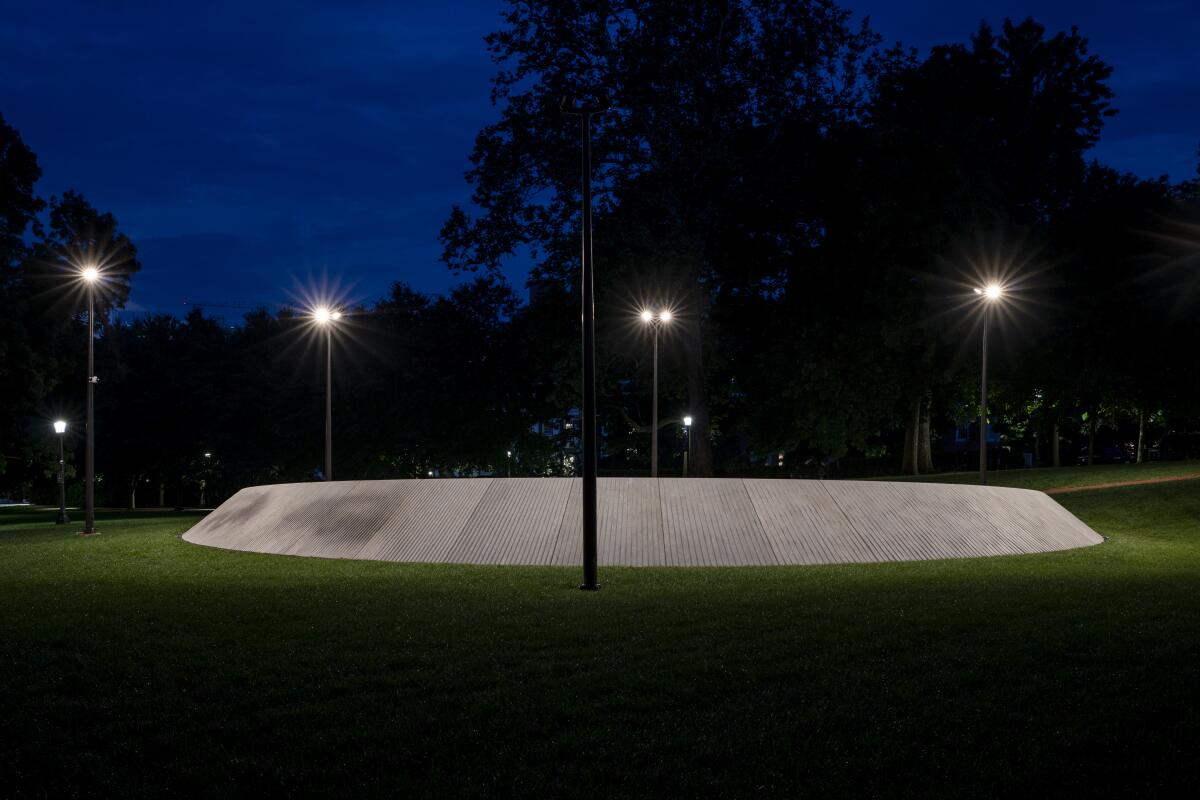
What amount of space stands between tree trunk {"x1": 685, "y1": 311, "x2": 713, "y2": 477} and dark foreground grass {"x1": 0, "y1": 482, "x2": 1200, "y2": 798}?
2299 centimetres

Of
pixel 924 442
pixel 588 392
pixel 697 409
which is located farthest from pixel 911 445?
pixel 588 392

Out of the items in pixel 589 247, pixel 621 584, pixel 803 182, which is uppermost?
pixel 803 182

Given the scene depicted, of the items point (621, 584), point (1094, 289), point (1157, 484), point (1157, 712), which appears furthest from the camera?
point (1094, 289)

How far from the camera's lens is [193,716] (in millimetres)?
5531

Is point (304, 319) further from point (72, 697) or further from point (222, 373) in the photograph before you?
point (72, 697)

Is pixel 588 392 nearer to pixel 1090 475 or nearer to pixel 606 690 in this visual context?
pixel 606 690

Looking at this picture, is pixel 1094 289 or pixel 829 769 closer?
pixel 829 769

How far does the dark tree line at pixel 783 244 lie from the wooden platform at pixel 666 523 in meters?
15.9

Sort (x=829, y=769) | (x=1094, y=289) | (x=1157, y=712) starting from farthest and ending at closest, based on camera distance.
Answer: (x=1094, y=289), (x=1157, y=712), (x=829, y=769)

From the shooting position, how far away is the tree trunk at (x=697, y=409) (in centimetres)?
3372

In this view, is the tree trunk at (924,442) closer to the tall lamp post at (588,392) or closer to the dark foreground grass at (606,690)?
the tall lamp post at (588,392)

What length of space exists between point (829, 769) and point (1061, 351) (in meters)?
30.7

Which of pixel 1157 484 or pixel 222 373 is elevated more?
pixel 222 373

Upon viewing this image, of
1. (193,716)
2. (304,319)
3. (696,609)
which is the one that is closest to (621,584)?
(696,609)
